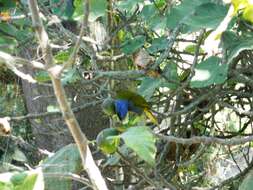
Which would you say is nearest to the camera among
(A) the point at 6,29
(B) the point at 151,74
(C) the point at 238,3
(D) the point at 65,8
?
(C) the point at 238,3

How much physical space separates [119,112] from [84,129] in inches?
35.5

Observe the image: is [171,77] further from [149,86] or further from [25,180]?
[25,180]

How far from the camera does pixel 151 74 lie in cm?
131

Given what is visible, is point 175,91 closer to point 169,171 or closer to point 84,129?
point 169,171

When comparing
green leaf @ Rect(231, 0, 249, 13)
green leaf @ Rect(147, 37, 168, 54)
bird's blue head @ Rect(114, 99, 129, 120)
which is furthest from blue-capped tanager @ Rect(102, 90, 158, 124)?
green leaf @ Rect(231, 0, 249, 13)

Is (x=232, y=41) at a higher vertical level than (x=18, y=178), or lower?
higher

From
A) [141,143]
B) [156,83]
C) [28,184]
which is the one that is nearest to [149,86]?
[156,83]

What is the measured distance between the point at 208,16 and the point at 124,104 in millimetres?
331

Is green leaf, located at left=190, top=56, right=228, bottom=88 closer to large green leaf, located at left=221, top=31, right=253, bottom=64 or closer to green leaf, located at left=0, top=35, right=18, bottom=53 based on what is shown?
large green leaf, located at left=221, top=31, right=253, bottom=64

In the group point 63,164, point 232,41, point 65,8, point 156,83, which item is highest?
point 65,8

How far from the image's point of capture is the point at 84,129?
2.05 m

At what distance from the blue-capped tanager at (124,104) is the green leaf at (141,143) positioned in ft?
0.99

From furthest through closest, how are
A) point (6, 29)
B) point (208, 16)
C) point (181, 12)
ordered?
point (6, 29) < point (181, 12) < point (208, 16)

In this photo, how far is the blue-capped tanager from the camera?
46.0 inches
